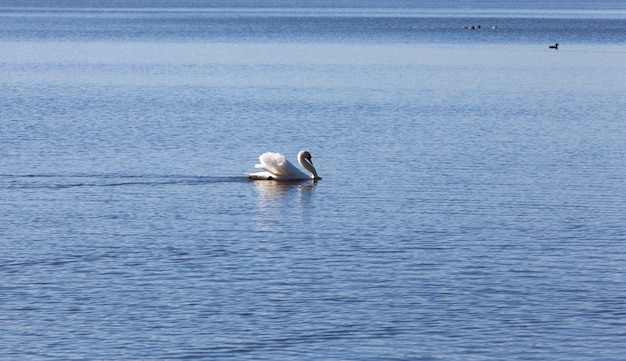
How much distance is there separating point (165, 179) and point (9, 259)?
29.6 ft

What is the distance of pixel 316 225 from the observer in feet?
83.4

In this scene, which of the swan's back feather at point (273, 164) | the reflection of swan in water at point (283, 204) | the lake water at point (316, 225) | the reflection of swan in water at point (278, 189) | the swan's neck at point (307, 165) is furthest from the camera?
the swan's neck at point (307, 165)

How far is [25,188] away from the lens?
2900cm

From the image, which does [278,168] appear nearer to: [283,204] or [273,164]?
[273,164]

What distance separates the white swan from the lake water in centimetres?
34

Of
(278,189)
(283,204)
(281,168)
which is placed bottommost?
(283,204)

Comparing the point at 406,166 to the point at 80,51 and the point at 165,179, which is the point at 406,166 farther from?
the point at 80,51

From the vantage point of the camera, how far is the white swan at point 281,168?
30234 millimetres

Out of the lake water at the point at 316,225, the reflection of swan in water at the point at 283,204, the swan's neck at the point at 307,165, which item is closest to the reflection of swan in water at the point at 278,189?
the reflection of swan in water at the point at 283,204

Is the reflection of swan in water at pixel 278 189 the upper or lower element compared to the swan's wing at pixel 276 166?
lower

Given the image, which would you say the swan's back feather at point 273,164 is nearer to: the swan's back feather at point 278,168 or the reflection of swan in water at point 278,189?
the swan's back feather at point 278,168

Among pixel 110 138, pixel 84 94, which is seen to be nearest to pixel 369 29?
pixel 84 94

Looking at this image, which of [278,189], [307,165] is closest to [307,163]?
[307,165]

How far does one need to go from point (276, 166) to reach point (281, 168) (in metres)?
0.16
